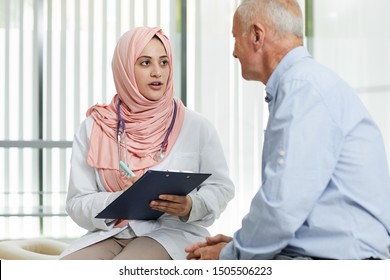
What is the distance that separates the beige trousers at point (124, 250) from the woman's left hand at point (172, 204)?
0.39 ft

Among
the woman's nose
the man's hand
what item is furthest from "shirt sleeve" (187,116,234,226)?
the man's hand

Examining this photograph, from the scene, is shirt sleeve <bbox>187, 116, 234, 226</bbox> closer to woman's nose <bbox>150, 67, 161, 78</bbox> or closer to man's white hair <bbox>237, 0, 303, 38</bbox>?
woman's nose <bbox>150, 67, 161, 78</bbox>

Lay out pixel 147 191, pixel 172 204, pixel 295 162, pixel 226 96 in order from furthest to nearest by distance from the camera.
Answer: pixel 226 96
pixel 172 204
pixel 147 191
pixel 295 162

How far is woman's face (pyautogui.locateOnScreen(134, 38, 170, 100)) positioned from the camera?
2518mm

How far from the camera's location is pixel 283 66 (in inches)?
72.7

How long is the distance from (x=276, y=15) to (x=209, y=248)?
2.12 feet

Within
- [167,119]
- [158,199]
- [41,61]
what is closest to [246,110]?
[41,61]

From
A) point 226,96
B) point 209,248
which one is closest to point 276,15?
point 209,248

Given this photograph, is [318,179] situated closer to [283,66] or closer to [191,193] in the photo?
[283,66]

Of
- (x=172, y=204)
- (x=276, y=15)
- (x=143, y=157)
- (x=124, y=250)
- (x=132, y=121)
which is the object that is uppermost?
(x=276, y=15)

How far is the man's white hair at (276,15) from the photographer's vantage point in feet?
6.10

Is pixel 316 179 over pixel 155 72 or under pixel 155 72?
under

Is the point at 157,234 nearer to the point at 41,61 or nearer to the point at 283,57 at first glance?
the point at 283,57

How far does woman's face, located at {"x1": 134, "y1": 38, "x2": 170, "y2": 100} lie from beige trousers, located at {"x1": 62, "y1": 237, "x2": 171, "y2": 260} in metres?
0.52
